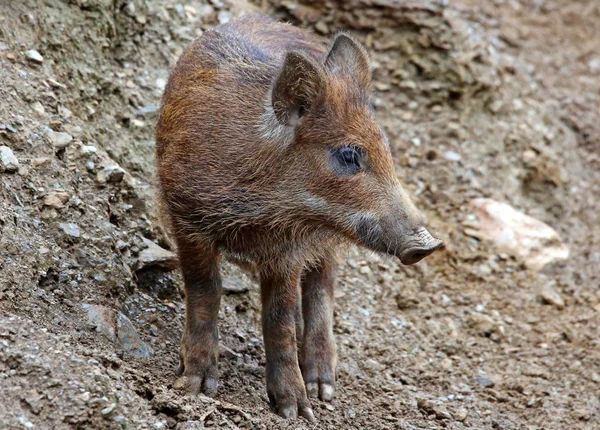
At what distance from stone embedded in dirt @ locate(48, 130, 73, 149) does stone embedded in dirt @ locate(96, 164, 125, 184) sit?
302 mm

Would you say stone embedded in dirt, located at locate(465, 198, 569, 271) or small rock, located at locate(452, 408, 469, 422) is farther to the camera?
stone embedded in dirt, located at locate(465, 198, 569, 271)

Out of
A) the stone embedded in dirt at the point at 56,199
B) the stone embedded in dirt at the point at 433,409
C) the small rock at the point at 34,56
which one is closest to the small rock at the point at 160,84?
the small rock at the point at 34,56

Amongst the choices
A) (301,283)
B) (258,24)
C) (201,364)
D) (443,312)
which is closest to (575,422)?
(443,312)

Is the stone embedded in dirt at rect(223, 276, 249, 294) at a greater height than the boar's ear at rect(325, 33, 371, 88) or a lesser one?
lesser

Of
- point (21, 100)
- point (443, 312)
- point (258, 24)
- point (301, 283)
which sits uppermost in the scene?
point (258, 24)

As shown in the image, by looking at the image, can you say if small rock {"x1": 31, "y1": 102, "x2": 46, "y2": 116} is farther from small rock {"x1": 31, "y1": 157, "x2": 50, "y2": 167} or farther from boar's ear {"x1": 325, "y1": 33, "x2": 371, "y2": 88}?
boar's ear {"x1": 325, "y1": 33, "x2": 371, "y2": 88}

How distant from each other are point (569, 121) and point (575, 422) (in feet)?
14.9

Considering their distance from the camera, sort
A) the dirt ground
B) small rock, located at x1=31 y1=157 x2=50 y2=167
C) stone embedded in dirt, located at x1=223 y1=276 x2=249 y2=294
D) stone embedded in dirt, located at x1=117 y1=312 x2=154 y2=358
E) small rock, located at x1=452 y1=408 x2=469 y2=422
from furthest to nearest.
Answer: stone embedded in dirt, located at x1=223 y1=276 x2=249 y2=294 → small rock, located at x1=452 y1=408 x2=469 y2=422 → small rock, located at x1=31 y1=157 x2=50 y2=167 → stone embedded in dirt, located at x1=117 y1=312 x2=154 y2=358 → the dirt ground

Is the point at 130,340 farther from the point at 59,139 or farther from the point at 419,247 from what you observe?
the point at 419,247

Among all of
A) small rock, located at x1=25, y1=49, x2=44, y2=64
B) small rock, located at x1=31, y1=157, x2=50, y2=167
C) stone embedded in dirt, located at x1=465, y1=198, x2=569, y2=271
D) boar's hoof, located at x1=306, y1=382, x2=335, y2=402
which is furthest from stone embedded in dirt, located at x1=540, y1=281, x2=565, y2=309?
small rock, located at x1=25, y1=49, x2=44, y2=64

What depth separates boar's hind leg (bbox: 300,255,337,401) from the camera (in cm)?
628

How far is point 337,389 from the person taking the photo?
6387mm

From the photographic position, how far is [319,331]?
21.1ft

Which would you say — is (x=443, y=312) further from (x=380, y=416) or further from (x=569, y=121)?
(x=569, y=121)
